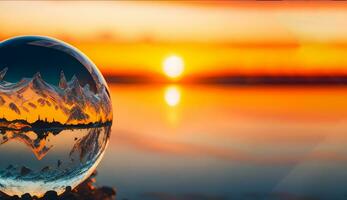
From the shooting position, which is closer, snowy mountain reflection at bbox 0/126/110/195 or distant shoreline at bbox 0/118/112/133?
distant shoreline at bbox 0/118/112/133

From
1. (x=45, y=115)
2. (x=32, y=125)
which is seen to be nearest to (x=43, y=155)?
(x=32, y=125)

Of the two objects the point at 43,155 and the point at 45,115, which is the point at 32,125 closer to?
the point at 45,115

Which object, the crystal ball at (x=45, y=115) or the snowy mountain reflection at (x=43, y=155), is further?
the snowy mountain reflection at (x=43, y=155)

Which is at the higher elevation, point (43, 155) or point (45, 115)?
point (45, 115)

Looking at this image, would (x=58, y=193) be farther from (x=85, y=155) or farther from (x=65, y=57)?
(x=65, y=57)

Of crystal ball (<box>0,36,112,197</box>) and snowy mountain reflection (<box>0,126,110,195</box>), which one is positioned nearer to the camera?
crystal ball (<box>0,36,112,197</box>)

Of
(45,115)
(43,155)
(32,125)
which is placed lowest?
(43,155)

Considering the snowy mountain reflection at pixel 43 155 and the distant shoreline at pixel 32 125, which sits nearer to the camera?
the distant shoreline at pixel 32 125

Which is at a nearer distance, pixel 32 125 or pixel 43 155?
pixel 32 125

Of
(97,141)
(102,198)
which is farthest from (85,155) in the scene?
(102,198)
